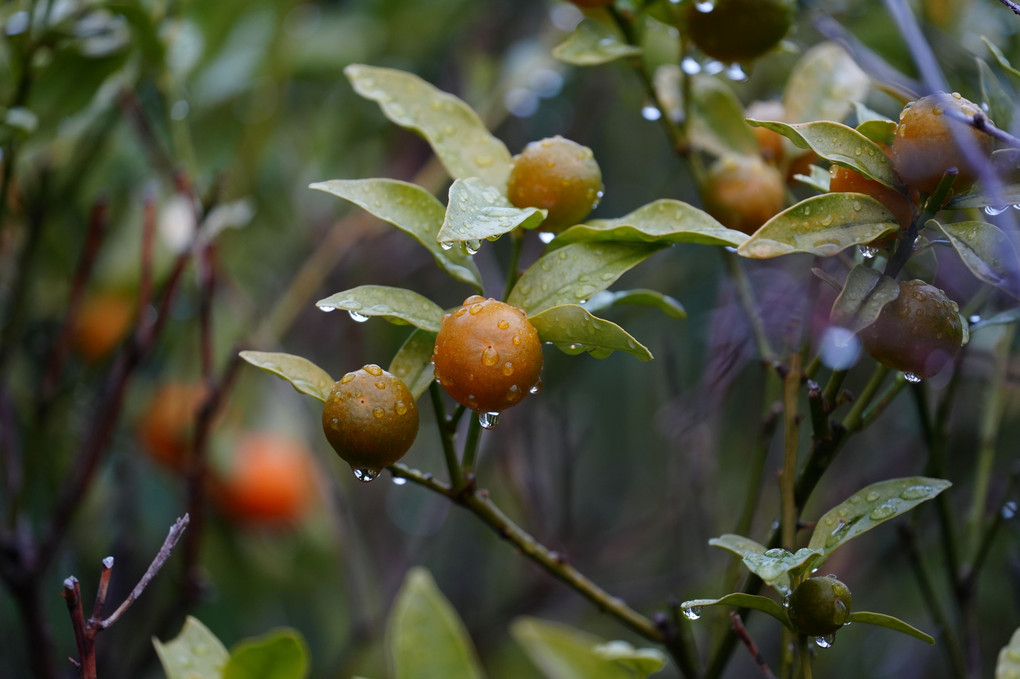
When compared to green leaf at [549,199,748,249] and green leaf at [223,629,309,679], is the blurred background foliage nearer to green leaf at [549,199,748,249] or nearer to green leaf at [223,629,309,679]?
green leaf at [549,199,748,249]

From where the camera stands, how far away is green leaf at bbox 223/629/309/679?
540 mm

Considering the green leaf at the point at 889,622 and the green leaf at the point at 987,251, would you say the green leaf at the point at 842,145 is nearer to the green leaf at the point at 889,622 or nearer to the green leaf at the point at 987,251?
the green leaf at the point at 987,251

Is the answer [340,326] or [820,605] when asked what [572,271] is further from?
[340,326]

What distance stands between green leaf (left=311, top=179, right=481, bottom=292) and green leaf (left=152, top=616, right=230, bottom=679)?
0.93 feet

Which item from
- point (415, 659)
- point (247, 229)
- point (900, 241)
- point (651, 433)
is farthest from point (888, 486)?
point (651, 433)

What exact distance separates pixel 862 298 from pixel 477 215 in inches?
7.7

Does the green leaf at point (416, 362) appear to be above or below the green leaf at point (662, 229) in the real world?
below

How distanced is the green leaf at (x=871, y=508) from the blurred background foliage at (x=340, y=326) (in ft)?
0.86

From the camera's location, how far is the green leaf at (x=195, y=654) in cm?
55

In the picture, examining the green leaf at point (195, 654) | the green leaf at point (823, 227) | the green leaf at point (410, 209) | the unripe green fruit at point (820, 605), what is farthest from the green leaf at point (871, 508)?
the green leaf at point (195, 654)

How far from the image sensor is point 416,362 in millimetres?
508

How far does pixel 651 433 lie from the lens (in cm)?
204

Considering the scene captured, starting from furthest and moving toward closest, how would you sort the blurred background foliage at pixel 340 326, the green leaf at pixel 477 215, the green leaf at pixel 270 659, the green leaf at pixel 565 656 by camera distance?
the blurred background foliage at pixel 340 326, the green leaf at pixel 565 656, the green leaf at pixel 270 659, the green leaf at pixel 477 215

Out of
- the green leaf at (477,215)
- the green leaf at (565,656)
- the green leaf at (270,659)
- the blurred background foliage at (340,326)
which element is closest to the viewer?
the green leaf at (477,215)
